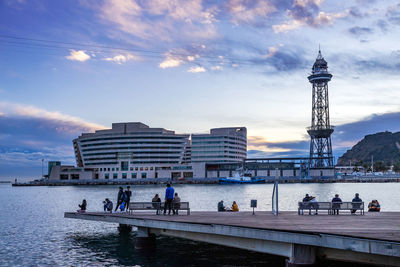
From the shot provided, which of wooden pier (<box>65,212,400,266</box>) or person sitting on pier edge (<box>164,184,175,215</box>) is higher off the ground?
person sitting on pier edge (<box>164,184,175,215</box>)

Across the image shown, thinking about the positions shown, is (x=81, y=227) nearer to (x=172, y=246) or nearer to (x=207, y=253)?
(x=172, y=246)

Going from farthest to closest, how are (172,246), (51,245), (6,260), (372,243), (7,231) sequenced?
(7,231) < (51,245) < (172,246) < (6,260) < (372,243)

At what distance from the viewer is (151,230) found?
79.5 feet

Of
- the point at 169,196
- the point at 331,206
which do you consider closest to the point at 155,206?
the point at 169,196

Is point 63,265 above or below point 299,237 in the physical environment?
below

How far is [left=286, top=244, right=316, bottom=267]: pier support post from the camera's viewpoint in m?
16.0

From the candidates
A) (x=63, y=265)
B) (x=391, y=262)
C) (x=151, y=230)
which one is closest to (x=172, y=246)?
(x=151, y=230)

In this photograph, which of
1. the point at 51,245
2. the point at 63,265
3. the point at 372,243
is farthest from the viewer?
the point at 51,245

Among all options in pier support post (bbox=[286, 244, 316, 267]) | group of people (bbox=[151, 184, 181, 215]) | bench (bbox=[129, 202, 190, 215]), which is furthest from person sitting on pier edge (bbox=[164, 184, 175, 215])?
pier support post (bbox=[286, 244, 316, 267])

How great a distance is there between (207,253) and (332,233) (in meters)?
10.1

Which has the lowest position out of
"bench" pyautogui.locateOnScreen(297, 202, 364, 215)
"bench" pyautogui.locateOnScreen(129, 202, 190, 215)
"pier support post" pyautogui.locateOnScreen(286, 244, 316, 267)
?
"pier support post" pyautogui.locateOnScreen(286, 244, 316, 267)

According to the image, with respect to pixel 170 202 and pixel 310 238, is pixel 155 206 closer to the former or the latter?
pixel 170 202

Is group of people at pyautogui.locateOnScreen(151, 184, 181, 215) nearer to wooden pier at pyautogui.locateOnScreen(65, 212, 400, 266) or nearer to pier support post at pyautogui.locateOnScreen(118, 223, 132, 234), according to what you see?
wooden pier at pyautogui.locateOnScreen(65, 212, 400, 266)

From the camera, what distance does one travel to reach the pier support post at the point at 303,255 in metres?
16.0
